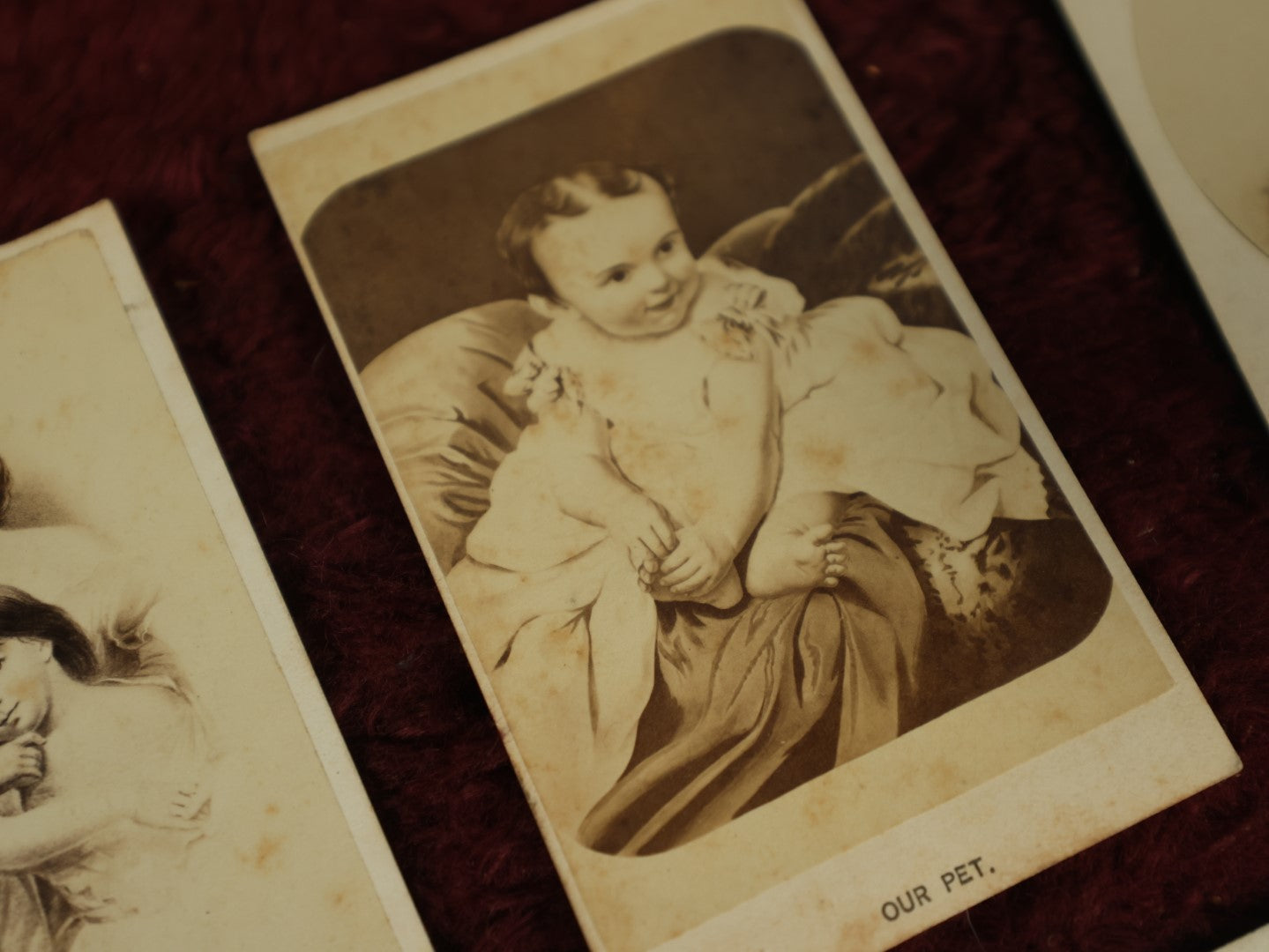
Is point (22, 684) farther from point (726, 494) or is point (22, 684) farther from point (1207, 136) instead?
point (1207, 136)

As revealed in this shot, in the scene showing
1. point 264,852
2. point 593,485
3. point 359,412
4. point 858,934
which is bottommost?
point 858,934

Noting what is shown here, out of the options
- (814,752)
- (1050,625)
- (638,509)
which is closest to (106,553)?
(638,509)

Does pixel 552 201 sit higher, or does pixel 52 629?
pixel 552 201

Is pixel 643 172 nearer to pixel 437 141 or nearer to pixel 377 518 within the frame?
pixel 437 141

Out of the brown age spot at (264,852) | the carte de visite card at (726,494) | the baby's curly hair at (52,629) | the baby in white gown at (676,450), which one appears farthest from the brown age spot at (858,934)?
the baby's curly hair at (52,629)

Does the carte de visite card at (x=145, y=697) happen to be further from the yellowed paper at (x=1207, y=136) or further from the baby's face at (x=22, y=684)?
the yellowed paper at (x=1207, y=136)

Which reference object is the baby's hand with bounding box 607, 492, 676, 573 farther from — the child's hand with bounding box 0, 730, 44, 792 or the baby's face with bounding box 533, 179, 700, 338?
the child's hand with bounding box 0, 730, 44, 792

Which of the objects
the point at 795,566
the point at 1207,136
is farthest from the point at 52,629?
the point at 1207,136
